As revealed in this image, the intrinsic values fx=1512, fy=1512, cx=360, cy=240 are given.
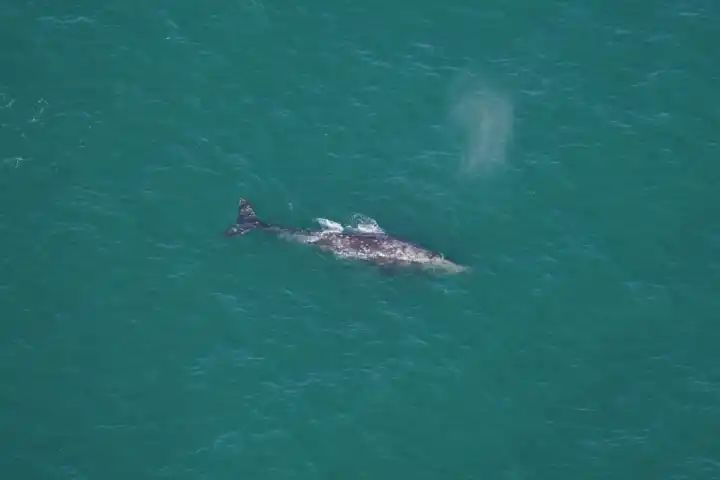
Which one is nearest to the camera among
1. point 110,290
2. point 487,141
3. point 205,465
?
point 205,465

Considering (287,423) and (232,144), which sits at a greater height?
(232,144)

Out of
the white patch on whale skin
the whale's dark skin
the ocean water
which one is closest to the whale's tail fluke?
the whale's dark skin

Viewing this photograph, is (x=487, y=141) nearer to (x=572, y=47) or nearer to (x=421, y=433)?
(x=572, y=47)

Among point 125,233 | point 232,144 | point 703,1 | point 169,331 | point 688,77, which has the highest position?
point 703,1

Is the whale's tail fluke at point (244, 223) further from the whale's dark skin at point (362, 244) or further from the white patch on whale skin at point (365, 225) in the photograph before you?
the white patch on whale skin at point (365, 225)

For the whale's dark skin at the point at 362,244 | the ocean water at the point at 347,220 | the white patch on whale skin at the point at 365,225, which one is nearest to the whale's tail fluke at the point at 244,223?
the whale's dark skin at the point at 362,244

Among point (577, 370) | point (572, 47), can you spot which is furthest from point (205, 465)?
point (572, 47)

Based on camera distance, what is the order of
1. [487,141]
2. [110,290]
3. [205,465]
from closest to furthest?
[205,465] < [110,290] < [487,141]

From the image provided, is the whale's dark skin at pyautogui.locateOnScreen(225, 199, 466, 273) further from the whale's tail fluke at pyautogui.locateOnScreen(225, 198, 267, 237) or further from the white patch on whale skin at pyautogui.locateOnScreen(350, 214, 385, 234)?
the white patch on whale skin at pyautogui.locateOnScreen(350, 214, 385, 234)

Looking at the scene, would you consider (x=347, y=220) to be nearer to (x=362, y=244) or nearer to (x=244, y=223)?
(x=362, y=244)
